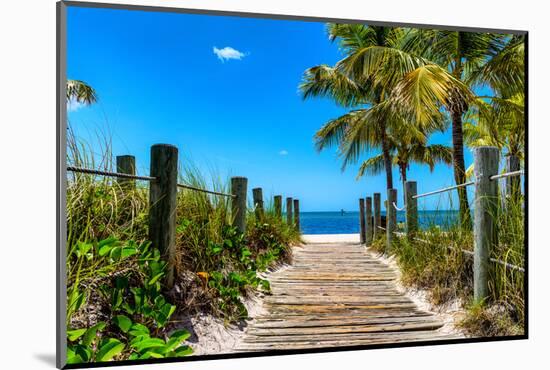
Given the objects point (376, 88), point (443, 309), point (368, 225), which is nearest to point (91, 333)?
point (443, 309)

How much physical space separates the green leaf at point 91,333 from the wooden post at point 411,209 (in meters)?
2.88

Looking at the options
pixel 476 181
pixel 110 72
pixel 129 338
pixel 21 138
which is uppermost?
pixel 110 72

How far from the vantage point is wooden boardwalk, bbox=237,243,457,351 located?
109 inches

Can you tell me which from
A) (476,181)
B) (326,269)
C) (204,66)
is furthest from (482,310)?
(204,66)

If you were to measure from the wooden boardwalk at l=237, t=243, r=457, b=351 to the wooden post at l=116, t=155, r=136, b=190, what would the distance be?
Answer: 1.16 m

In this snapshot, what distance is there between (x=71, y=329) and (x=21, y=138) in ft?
3.18

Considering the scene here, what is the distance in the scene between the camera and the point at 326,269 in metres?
4.12

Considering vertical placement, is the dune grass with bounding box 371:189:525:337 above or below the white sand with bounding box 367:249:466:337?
above

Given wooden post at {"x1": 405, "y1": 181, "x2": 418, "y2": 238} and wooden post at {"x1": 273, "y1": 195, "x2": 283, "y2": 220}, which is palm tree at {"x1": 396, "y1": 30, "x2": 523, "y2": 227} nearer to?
wooden post at {"x1": 405, "y1": 181, "x2": 418, "y2": 238}

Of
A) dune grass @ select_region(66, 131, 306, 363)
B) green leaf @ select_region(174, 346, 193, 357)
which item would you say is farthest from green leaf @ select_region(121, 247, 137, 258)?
green leaf @ select_region(174, 346, 193, 357)

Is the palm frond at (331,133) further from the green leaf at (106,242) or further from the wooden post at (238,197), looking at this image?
the green leaf at (106,242)

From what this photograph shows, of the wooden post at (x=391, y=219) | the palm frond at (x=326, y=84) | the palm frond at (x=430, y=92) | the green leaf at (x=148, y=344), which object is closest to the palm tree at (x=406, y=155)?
the palm frond at (x=430, y=92)

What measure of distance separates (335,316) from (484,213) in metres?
→ 1.19

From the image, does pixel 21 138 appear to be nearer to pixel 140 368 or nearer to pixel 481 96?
pixel 140 368
